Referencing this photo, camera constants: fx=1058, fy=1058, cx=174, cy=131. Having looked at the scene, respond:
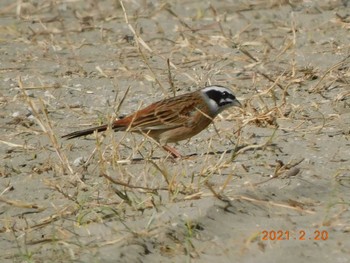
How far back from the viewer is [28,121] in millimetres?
8484

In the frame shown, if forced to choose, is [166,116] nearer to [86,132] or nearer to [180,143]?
[180,143]

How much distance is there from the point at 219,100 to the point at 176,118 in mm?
369

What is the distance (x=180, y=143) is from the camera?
27.0 ft

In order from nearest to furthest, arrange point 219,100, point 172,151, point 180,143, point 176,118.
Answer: point 172,151
point 176,118
point 219,100
point 180,143

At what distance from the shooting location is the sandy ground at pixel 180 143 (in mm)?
6008

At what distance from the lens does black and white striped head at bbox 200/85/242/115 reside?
7.89 metres

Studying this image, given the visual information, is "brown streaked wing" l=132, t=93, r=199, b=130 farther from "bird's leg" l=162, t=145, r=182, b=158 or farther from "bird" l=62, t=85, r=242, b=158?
"bird's leg" l=162, t=145, r=182, b=158

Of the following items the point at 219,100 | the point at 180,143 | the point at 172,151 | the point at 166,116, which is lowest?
the point at 180,143

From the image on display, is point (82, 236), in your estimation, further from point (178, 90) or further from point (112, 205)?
point (178, 90)

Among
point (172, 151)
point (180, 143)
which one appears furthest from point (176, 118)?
point (180, 143)

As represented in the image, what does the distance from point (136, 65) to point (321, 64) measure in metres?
1.69

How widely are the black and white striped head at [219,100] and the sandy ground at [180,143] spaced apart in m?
0.21

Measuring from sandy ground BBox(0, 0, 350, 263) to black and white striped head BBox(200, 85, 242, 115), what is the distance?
0.21 m

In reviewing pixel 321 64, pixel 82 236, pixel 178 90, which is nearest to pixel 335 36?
pixel 321 64
